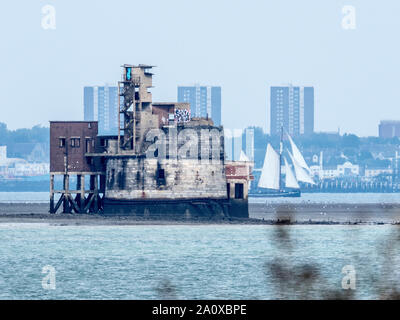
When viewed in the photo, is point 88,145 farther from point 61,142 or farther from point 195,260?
point 195,260

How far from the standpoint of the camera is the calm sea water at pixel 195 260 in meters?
62.7

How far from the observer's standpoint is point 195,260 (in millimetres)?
79625

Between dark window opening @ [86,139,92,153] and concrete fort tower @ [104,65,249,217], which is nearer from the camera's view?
concrete fort tower @ [104,65,249,217]

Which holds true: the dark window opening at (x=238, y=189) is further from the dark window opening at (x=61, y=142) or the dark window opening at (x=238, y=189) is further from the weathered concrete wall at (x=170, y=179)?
the dark window opening at (x=61, y=142)

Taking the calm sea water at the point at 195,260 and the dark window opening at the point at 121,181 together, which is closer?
the calm sea water at the point at 195,260

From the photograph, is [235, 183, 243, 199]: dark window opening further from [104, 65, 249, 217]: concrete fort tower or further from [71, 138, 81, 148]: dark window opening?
[71, 138, 81, 148]: dark window opening

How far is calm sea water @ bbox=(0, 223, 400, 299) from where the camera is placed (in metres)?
62.7

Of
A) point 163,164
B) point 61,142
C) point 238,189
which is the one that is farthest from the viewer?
point 61,142

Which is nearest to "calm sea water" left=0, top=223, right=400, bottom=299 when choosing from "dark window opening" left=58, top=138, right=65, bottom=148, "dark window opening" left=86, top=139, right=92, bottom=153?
"dark window opening" left=58, top=138, right=65, bottom=148

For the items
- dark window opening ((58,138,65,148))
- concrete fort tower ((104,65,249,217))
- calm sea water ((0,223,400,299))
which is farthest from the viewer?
dark window opening ((58,138,65,148))

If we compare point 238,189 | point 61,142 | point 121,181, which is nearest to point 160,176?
point 121,181

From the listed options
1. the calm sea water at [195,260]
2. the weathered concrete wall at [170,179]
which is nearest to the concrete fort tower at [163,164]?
the weathered concrete wall at [170,179]
